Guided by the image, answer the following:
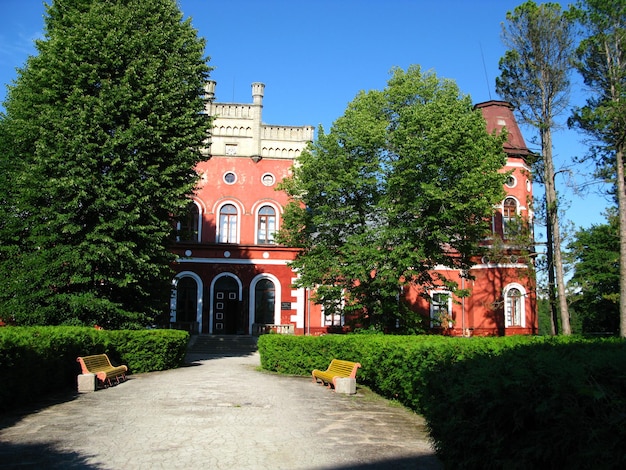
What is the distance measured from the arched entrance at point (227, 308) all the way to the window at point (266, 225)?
3.08 m

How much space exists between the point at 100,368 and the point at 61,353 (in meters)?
1.38

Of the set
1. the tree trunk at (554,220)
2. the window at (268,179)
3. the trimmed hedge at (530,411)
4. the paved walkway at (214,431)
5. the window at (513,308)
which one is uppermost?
the window at (268,179)

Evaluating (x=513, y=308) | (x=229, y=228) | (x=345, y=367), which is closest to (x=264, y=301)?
(x=229, y=228)

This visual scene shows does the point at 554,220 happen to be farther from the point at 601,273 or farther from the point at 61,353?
the point at 61,353

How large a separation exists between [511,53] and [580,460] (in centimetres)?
2378

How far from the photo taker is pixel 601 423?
3.82m

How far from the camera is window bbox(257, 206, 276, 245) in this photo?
32634 mm

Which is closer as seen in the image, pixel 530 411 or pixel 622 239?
pixel 530 411

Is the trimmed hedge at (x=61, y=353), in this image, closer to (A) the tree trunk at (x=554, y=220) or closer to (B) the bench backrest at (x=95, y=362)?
(B) the bench backrest at (x=95, y=362)

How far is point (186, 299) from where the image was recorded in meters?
31.0

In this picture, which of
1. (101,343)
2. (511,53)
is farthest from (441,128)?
(101,343)

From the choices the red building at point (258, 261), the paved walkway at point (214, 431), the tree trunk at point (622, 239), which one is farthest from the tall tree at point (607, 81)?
the paved walkway at point (214, 431)

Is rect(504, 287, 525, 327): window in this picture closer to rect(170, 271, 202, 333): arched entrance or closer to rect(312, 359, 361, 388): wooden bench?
rect(170, 271, 202, 333): arched entrance

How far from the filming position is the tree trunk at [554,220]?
74.2ft
